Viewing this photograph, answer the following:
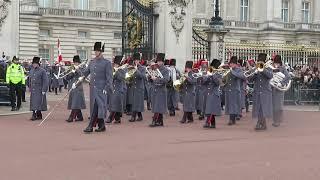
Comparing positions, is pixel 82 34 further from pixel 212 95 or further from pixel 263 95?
pixel 263 95

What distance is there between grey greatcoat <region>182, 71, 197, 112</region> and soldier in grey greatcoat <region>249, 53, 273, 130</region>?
2.19 meters

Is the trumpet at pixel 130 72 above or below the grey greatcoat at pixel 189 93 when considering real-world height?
above

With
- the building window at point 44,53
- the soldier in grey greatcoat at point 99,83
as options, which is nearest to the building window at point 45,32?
the building window at point 44,53

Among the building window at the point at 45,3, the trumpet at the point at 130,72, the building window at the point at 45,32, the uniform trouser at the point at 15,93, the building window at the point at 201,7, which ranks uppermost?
the building window at the point at 201,7

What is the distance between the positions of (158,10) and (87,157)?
41.2 ft

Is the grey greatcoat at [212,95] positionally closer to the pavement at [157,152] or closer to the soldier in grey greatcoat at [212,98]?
the soldier in grey greatcoat at [212,98]

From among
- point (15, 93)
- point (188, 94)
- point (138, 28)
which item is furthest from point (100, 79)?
point (138, 28)

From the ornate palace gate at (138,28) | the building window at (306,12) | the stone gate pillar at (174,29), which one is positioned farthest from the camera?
the building window at (306,12)

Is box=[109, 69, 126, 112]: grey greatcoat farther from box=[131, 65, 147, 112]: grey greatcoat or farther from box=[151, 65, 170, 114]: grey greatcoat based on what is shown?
box=[151, 65, 170, 114]: grey greatcoat

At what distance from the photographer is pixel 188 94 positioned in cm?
1694

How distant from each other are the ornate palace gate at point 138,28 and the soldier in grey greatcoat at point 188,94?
5.18 meters

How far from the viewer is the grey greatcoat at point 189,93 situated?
54.8 feet

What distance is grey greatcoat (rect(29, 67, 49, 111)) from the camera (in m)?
16.9

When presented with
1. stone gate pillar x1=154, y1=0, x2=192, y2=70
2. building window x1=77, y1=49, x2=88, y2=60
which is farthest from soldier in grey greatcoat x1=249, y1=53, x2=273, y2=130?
building window x1=77, y1=49, x2=88, y2=60
